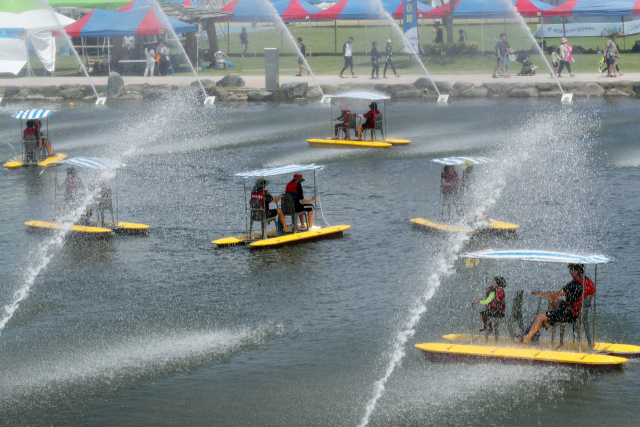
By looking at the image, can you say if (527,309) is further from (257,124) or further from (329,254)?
(257,124)

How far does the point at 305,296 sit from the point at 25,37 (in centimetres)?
5953

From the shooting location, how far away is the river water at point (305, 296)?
16547mm

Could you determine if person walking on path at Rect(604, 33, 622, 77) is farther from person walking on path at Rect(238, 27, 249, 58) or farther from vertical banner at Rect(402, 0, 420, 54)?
person walking on path at Rect(238, 27, 249, 58)

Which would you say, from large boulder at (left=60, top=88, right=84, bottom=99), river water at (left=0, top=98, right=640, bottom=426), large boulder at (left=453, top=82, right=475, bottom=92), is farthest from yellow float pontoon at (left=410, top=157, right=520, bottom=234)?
large boulder at (left=60, top=88, right=84, bottom=99)

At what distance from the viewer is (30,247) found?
27.4 metres

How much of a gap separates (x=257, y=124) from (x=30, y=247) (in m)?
26.2

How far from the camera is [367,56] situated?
3152 inches

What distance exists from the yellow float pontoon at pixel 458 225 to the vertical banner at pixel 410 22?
128ft

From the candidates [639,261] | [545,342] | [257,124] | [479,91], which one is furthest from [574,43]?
[545,342]

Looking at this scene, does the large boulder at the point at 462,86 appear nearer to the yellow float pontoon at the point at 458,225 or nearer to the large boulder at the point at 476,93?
the large boulder at the point at 476,93

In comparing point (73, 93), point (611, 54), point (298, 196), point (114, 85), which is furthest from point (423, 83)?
point (298, 196)

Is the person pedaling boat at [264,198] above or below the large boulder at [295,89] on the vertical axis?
below

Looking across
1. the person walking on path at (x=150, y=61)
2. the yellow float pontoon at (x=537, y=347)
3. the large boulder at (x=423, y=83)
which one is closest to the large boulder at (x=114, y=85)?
the person walking on path at (x=150, y=61)

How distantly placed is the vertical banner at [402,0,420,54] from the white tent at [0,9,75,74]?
29135mm
